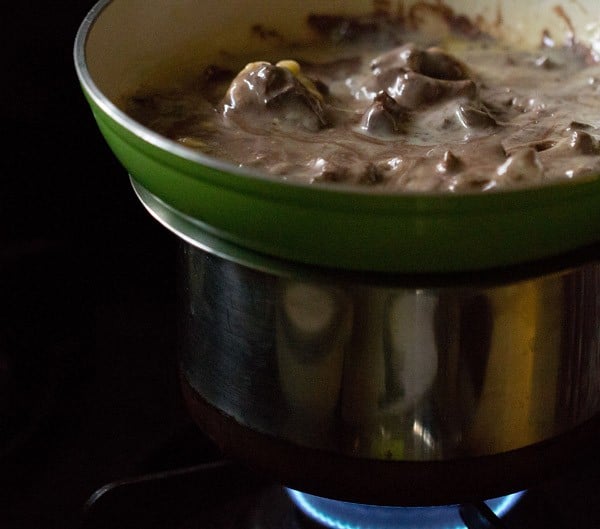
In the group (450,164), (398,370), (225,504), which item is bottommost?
(225,504)

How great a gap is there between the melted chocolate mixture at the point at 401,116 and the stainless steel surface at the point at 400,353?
3.0 inches

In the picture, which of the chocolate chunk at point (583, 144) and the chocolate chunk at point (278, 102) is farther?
the chocolate chunk at point (278, 102)

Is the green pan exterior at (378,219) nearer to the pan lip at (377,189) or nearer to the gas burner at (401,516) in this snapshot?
the pan lip at (377,189)

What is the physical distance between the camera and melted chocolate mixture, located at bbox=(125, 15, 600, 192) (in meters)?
0.66

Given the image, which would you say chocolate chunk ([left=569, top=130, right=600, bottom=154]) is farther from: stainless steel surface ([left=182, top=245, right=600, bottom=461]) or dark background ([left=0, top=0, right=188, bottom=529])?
dark background ([left=0, top=0, right=188, bottom=529])

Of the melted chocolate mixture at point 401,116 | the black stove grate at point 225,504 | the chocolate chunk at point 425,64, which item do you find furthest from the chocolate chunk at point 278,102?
the black stove grate at point 225,504

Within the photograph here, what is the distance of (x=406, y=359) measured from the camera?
64cm

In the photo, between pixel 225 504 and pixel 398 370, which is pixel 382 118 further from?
pixel 225 504

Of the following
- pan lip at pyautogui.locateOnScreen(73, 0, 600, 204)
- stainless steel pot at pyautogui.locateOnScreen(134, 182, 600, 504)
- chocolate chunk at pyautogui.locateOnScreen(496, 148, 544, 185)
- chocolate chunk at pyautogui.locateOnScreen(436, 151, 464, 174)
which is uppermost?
pan lip at pyautogui.locateOnScreen(73, 0, 600, 204)

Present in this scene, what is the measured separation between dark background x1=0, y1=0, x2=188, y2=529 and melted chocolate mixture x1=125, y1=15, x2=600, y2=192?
9.2 inches

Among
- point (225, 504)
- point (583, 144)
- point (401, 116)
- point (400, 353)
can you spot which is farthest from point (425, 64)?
point (225, 504)

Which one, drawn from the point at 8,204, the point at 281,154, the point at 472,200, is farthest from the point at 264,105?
the point at 8,204

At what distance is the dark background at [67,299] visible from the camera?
1009 millimetres

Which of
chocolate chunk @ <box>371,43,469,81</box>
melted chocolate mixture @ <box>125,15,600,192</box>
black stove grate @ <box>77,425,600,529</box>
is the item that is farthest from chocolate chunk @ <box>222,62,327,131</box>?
black stove grate @ <box>77,425,600,529</box>
